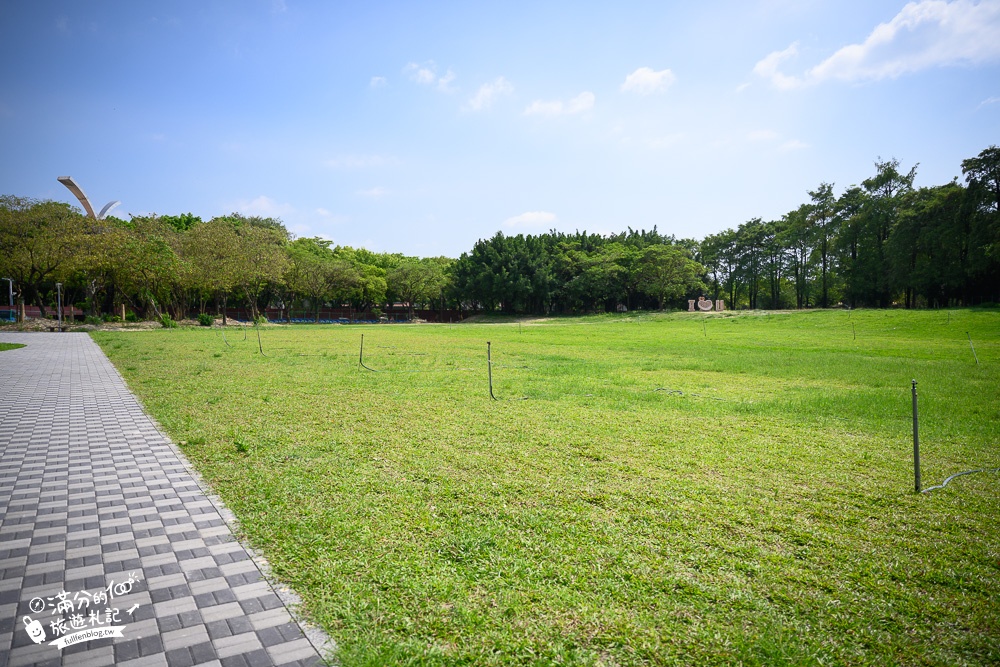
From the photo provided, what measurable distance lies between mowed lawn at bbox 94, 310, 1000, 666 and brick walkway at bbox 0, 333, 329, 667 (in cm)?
30

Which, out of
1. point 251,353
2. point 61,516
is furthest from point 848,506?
point 251,353

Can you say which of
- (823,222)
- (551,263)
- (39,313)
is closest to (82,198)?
(39,313)

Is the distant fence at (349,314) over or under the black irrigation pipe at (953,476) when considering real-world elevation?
over

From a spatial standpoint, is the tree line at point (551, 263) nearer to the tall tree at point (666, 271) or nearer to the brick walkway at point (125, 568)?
the tall tree at point (666, 271)

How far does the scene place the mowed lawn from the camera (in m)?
2.97

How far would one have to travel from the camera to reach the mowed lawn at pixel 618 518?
9.73ft

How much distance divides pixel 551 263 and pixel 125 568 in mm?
68772

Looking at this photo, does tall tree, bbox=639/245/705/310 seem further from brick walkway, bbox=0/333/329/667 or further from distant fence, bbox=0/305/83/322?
brick walkway, bbox=0/333/329/667

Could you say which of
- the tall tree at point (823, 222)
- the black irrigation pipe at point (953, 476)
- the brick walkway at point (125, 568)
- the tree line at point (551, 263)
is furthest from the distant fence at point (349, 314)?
the black irrigation pipe at point (953, 476)

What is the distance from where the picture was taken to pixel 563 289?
7075 centimetres

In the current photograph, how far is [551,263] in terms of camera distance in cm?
7081

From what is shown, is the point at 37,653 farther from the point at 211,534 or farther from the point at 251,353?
the point at 251,353

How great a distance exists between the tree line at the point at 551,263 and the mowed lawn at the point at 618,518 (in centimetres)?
3573

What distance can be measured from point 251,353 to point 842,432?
783 inches
